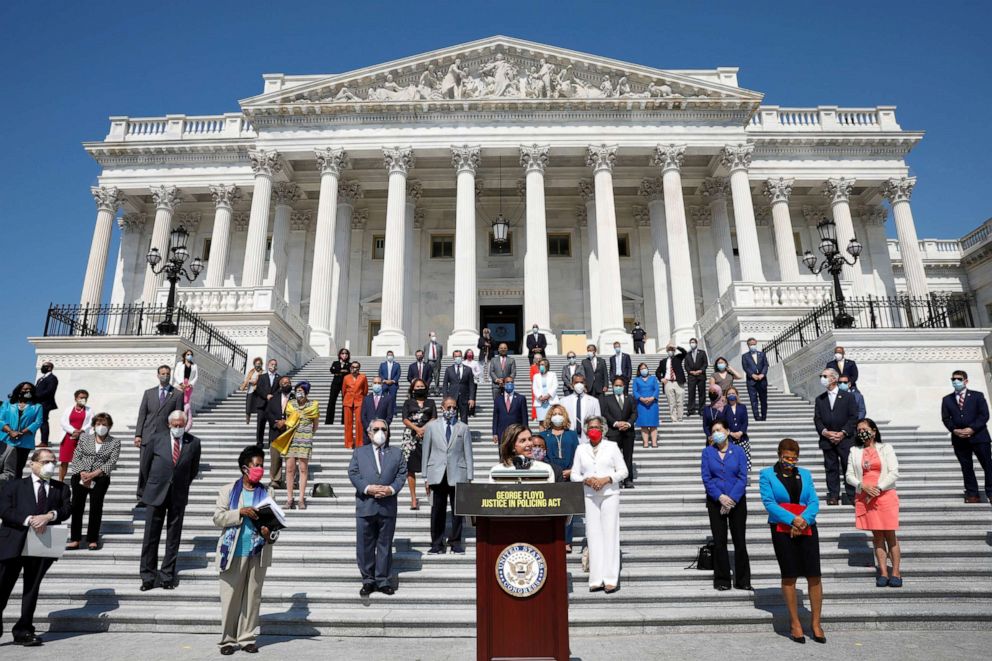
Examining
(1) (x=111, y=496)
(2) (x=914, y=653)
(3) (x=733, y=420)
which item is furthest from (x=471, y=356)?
(2) (x=914, y=653)

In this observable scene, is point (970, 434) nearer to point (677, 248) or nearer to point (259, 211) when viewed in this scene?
point (677, 248)

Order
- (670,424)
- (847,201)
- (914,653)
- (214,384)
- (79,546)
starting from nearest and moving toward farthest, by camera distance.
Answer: (914,653) < (79,546) < (670,424) < (214,384) < (847,201)

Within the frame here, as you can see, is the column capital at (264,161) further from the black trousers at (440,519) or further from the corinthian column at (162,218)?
the black trousers at (440,519)

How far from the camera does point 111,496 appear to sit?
410 inches

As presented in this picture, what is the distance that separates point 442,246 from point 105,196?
17.6 metres

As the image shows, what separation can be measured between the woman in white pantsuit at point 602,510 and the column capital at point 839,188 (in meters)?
30.5

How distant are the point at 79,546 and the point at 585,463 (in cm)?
695

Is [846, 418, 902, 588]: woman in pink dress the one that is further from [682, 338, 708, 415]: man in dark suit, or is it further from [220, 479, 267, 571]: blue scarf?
[682, 338, 708, 415]: man in dark suit

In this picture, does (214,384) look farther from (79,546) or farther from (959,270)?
(959,270)

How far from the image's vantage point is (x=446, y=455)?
8555 mm

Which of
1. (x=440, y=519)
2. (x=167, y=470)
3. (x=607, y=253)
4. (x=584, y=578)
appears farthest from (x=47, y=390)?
(x=607, y=253)

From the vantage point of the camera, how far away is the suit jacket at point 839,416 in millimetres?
9742

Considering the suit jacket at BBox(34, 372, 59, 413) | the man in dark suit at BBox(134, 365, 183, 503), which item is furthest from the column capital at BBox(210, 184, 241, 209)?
the man in dark suit at BBox(134, 365, 183, 503)

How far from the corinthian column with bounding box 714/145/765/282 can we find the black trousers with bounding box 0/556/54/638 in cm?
2607
